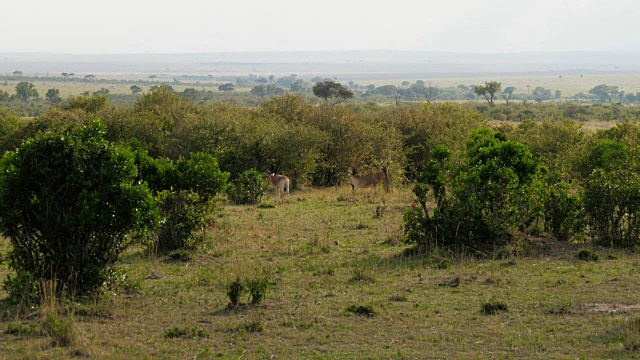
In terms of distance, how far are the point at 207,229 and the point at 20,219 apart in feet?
22.2

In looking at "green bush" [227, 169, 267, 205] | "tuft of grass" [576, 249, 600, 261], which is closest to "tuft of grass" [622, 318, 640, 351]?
"tuft of grass" [576, 249, 600, 261]

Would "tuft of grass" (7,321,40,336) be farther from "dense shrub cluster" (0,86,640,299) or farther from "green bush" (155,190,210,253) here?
"green bush" (155,190,210,253)

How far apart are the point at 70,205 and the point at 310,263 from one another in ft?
16.1

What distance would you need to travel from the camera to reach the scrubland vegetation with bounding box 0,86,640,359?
9.69 meters

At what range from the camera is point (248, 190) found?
80.2 ft

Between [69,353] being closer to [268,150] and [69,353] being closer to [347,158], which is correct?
[268,150]

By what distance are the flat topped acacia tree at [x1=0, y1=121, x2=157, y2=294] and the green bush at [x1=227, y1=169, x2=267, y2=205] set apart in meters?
12.8

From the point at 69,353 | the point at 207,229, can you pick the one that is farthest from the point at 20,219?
the point at 207,229

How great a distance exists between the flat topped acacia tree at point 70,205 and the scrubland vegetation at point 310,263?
2 cm

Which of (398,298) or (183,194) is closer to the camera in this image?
(398,298)

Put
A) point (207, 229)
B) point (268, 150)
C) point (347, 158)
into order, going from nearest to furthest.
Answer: point (207, 229) < point (268, 150) < point (347, 158)

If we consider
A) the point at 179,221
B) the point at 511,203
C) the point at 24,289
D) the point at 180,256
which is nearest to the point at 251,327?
the point at 24,289

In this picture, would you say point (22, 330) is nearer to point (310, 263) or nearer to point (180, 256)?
point (180, 256)

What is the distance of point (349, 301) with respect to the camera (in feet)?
37.9
